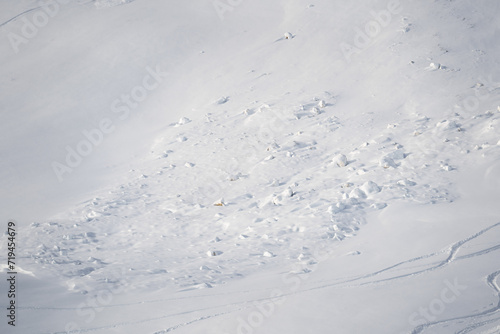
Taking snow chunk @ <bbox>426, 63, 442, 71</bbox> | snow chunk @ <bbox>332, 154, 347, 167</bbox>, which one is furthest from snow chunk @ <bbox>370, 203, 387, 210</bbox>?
snow chunk @ <bbox>426, 63, 442, 71</bbox>

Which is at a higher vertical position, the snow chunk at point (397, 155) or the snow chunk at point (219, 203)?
the snow chunk at point (219, 203)

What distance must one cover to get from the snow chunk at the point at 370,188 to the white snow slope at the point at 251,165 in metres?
Answer: 0.02

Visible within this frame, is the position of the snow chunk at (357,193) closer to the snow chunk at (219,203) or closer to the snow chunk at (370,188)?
the snow chunk at (370,188)

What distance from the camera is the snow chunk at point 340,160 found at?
6.76m

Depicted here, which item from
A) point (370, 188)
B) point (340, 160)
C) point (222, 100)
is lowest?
point (370, 188)

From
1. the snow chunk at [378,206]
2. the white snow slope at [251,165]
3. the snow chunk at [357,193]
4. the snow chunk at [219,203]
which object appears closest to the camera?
the white snow slope at [251,165]

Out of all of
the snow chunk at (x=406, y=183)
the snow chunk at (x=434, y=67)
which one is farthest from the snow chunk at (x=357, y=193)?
the snow chunk at (x=434, y=67)

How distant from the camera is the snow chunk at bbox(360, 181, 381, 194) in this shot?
598 centimetres

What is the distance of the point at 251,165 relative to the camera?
Answer: 291 inches

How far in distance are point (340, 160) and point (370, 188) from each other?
3.10ft

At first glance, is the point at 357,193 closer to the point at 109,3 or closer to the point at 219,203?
the point at 219,203

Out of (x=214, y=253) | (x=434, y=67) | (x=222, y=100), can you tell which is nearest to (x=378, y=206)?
(x=214, y=253)

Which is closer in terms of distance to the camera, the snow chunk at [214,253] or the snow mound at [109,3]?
the snow chunk at [214,253]

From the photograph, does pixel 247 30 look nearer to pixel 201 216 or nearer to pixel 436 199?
pixel 201 216
